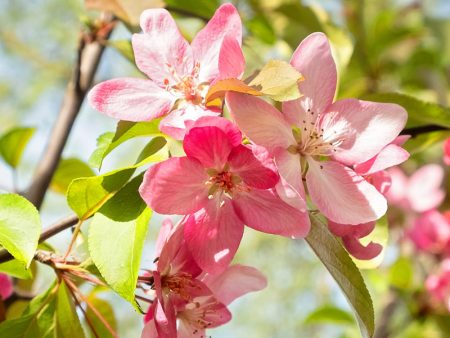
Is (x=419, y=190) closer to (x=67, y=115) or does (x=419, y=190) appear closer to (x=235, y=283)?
(x=67, y=115)

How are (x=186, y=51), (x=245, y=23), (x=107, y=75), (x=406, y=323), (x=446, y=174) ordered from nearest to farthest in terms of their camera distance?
(x=186, y=51), (x=245, y=23), (x=406, y=323), (x=446, y=174), (x=107, y=75)

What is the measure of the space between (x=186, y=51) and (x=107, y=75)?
162 centimetres

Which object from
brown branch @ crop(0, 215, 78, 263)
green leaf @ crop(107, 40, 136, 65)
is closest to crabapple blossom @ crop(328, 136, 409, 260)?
brown branch @ crop(0, 215, 78, 263)

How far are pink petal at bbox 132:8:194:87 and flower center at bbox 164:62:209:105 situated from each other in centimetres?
1

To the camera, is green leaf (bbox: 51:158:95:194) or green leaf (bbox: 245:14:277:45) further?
green leaf (bbox: 245:14:277:45)

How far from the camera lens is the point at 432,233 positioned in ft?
6.08

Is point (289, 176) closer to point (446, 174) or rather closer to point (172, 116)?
point (172, 116)

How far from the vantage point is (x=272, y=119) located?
0.65 meters

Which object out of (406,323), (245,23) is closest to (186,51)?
(245,23)

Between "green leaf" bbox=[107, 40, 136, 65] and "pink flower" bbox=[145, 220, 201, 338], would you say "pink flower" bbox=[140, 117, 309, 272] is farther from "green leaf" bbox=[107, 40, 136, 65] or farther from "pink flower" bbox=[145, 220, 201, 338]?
"green leaf" bbox=[107, 40, 136, 65]

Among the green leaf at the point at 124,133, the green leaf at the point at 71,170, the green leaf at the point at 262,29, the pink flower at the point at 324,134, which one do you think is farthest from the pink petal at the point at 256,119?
the green leaf at the point at 262,29

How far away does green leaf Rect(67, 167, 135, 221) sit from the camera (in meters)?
0.68

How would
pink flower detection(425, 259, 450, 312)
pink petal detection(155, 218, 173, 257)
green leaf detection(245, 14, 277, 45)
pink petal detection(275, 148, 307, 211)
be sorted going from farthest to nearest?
pink flower detection(425, 259, 450, 312) < green leaf detection(245, 14, 277, 45) < pink petal detection(155, 218, 173, 257) < pink petal detection(275, 148, 307, 211)

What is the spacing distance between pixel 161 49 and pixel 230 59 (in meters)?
0.12
